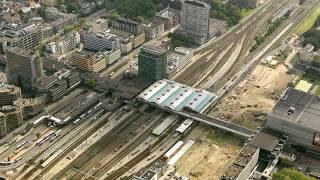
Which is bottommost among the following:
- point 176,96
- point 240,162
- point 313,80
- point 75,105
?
point 313,80

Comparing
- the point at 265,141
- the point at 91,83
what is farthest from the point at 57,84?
the point at 265,141

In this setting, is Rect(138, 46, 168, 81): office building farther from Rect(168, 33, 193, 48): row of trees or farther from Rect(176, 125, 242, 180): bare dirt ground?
Rect(168, 33, 193, 48): row of trees

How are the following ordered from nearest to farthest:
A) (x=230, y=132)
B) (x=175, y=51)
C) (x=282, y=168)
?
(x=282, y=168)
(x=230, y=132)
(x=175, y=51)

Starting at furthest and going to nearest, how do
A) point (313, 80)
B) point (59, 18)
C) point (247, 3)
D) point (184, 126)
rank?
1. point (247, 3)
2. point (59, 18)
3. point (313, 80)
4. point (184, 126)

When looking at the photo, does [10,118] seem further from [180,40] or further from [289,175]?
[180,40]

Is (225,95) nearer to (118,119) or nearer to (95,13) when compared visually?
(118,119)

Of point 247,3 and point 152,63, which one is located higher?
point 152,63

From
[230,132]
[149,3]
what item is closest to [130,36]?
[149,3]

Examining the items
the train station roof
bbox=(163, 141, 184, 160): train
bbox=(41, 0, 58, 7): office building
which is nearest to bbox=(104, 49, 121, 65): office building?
the train station roof

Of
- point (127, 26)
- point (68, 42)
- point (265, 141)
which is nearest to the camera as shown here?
point (265, 141)
